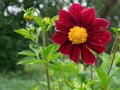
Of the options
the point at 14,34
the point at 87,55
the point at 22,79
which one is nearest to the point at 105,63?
the point at 87,55

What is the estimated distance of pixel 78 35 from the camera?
0.88 meters

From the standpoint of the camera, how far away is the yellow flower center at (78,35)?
0.88 metres

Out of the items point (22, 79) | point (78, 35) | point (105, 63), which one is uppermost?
point (78, 35)

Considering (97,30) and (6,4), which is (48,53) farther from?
(6,4)

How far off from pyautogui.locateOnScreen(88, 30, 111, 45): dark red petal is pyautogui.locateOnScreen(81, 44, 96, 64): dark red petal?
23 millimetres

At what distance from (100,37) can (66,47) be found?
0.26 ft

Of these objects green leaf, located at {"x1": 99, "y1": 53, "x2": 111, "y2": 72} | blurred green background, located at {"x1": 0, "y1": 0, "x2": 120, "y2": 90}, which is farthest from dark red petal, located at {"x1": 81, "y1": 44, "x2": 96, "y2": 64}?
blurred green background, located at {"x1": 0, "y1": 0, "x2": 120, "y2": 90}

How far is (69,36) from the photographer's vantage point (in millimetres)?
904

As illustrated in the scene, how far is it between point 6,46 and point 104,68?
5.10 meters

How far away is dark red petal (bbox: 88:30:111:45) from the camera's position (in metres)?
0.89

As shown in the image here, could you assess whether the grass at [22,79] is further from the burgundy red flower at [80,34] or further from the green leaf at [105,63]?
the burgundy red flower at [80,34]

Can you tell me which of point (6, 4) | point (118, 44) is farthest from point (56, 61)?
point (6, 4)

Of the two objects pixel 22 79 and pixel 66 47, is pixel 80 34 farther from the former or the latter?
pixel 22 79

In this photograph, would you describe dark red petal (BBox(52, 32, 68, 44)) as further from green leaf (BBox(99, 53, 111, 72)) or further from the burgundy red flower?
green leaf (BBox(99, 53, 111, 72))
